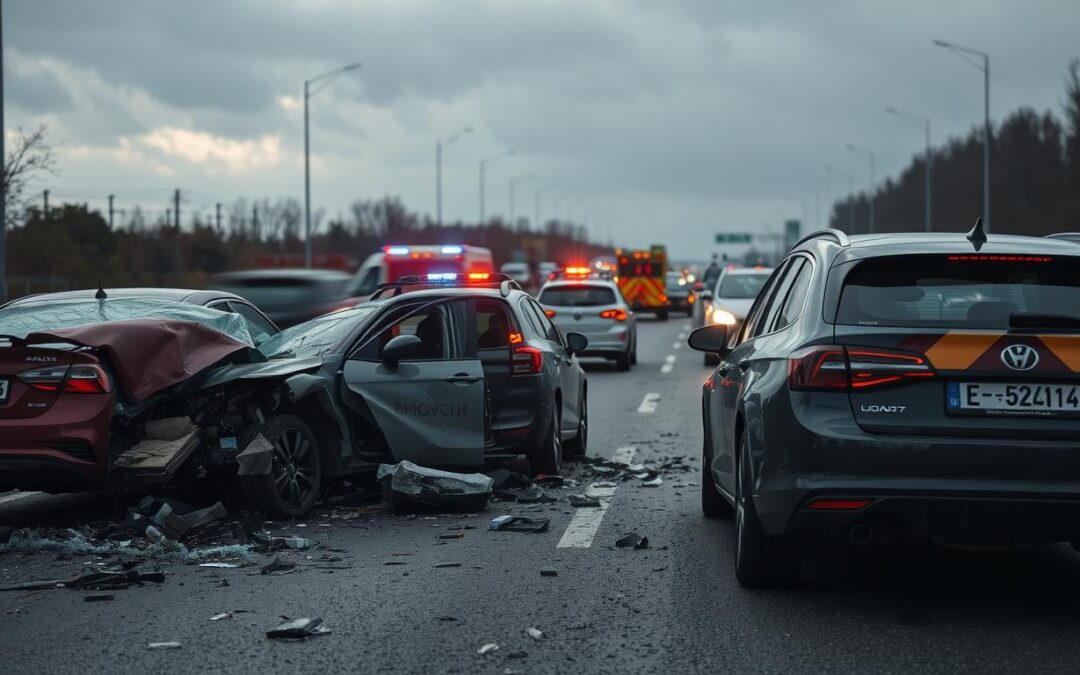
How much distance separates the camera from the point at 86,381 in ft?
28.0

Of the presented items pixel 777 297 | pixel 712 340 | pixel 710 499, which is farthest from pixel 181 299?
pixel 777 297

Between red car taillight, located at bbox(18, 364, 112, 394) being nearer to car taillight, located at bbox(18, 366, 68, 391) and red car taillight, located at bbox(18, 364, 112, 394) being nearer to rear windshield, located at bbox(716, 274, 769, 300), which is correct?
car taillight, located at bbox(18, 366, 68, 391)

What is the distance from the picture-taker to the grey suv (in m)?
5.95

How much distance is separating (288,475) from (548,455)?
2338 mm

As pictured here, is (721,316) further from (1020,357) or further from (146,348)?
(1020,357)

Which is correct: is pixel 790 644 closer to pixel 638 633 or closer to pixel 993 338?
pixel 638 633

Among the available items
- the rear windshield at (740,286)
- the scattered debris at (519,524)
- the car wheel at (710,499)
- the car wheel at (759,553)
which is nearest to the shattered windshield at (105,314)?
the scattered debris at (519,524)

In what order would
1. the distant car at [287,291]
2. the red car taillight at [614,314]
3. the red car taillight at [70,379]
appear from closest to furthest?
the red car taillight at [70,379] < the distant car at [287,291] < the red car taillight at [614,314]

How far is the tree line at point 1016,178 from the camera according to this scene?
6906cm

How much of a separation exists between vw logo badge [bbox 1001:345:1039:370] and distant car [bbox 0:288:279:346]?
5.91 metres

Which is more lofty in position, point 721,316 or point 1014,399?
point 1014,399

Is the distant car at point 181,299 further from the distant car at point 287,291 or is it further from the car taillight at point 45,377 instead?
the distant car at point 287,291

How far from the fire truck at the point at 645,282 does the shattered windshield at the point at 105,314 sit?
1668 inches

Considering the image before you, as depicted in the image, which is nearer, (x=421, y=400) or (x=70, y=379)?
(x=70, y=379)
